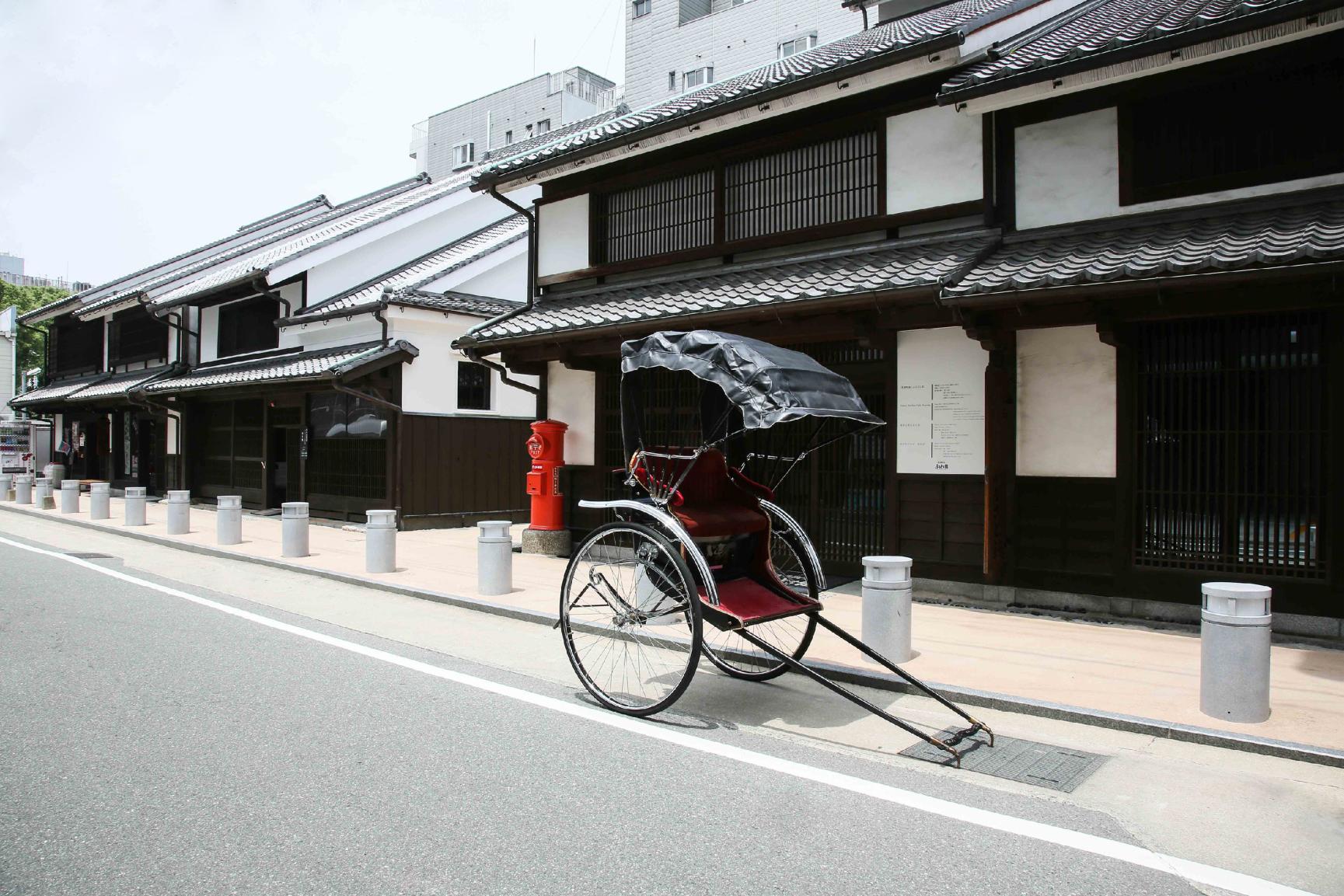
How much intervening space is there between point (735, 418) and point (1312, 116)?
5.95 m

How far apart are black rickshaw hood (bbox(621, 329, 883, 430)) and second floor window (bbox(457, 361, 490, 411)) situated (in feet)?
42.9

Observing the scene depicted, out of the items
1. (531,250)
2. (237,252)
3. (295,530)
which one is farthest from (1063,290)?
(237,252)

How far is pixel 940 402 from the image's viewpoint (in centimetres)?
925

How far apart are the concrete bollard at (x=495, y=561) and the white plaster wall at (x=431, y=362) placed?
24.9ft

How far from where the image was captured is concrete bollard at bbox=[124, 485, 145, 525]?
679 inches

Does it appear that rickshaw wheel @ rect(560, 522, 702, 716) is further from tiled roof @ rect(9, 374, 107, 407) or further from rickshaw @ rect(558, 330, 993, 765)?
tiled roof @ rect(9, 374, 107, 407)

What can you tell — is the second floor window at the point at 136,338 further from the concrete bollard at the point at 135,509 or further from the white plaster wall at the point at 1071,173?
the white plaster wall at the point at 1071,173

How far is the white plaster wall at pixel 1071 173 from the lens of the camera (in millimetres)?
8469

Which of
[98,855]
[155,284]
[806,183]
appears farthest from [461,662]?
[155,284]

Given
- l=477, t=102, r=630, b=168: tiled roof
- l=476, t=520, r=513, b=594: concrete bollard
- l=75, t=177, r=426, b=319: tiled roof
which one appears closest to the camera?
l=476, t=520, r=513, b=594: concrete bollard

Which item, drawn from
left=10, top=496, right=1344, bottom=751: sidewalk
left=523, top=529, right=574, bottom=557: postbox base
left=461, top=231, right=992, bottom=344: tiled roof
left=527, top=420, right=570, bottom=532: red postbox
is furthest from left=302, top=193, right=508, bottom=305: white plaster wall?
left=10, top=496, right=1344, bottom=751: sidewalk

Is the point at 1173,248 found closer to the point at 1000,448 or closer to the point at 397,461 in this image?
the point at 1000,448

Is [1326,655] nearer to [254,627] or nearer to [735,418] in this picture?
[735,418]

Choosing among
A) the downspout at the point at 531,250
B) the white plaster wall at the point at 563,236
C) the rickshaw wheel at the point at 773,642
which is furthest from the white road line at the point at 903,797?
the downspout at the point at 531,250
